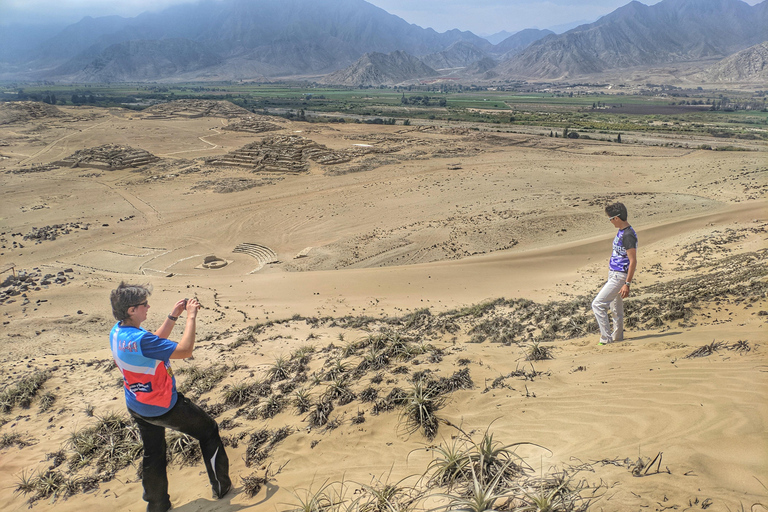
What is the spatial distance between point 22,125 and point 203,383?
213 feet

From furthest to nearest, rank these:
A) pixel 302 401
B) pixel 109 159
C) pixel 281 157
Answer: pixel 109 159
pixel 281 157
pixel 302 401

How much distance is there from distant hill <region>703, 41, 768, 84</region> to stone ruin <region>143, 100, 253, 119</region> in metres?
141

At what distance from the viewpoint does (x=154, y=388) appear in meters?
3.50

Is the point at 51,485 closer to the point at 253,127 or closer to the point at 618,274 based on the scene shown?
the point at 618,274

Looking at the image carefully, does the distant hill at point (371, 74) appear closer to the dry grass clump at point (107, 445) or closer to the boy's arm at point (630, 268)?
the boy's arm at point (630, 268)

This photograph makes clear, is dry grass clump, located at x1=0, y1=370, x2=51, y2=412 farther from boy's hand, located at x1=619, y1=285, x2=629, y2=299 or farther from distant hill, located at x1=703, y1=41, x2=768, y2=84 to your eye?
distant hill, located at x1=703, y1=41, x2=768, y2=84

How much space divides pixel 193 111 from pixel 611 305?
72636 mm

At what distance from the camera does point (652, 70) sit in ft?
537

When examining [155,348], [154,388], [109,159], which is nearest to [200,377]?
[154,388]

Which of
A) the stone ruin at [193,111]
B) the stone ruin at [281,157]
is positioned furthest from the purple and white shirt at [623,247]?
the stone ruin at [193,111]

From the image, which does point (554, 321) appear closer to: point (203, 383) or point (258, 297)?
point (203, 383)

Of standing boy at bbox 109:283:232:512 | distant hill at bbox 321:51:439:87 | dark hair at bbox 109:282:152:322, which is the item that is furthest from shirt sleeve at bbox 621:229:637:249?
distant hill at bbox 321:51:439:87

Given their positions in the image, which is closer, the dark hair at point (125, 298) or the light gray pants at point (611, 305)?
the dark hair at point (125, 298)

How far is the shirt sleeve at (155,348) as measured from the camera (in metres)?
3.42
